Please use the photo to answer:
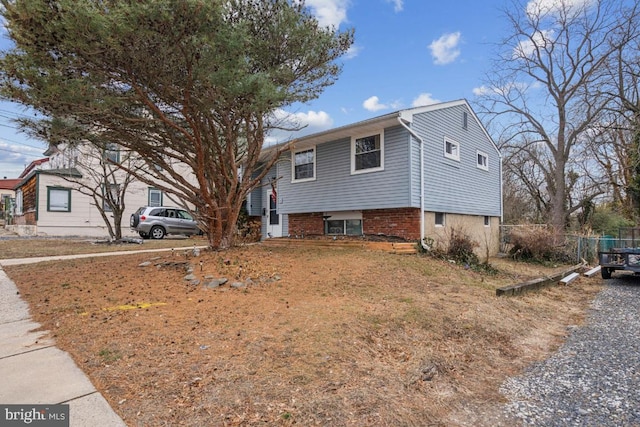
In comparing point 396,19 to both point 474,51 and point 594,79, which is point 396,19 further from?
point 594,79

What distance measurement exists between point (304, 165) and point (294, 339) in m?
10.3

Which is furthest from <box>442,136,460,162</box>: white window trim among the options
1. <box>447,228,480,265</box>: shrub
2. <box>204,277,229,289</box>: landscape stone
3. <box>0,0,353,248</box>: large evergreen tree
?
<box>204,277,229,289</box>: landscape stone

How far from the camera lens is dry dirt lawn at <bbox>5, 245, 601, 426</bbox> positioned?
8.38ft

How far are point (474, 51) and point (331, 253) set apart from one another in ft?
45.9

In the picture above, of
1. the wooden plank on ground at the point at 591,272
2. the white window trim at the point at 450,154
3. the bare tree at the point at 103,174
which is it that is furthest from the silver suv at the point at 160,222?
the wooden plank on ground at the point at 591,272

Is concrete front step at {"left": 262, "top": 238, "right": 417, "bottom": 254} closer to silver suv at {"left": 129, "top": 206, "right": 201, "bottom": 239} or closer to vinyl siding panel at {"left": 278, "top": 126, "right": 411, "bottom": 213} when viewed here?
vinyl siding panel at {"left": 278, "top": 126, "right": 411, "bottom": 213}

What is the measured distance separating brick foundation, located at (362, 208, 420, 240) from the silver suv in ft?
30.4

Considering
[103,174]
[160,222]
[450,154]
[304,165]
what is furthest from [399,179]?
[103,174]

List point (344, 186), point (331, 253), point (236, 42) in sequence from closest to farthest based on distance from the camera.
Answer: point (236, 42)
point (331, 253)
point (344, 186)

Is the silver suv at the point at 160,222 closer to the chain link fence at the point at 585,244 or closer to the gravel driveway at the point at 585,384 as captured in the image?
the chain link fence at the point at 585,244

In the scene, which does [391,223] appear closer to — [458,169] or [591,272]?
[458,169]

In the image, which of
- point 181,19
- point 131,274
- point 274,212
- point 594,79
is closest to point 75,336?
point 131,274

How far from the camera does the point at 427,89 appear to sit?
1452 cm

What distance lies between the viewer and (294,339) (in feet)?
11.8
